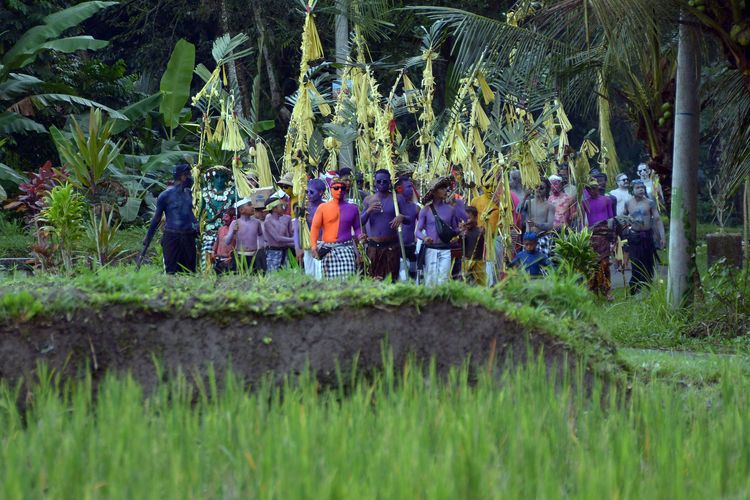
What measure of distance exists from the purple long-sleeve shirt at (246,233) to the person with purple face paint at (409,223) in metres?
1.79

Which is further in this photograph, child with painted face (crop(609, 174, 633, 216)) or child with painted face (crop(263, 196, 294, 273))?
child with painted face (crop(609, 174, 633, 216))

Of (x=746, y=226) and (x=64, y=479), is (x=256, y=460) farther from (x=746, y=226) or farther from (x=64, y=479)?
(x=746, y=226)

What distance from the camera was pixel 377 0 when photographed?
14492 mm

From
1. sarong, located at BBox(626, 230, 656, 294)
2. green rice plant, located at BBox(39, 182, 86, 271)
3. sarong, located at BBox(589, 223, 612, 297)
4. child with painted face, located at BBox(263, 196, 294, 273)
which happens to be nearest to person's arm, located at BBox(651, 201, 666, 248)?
sarong, located at BBox(626, 230, 656, 294)

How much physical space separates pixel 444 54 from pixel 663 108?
654 inches

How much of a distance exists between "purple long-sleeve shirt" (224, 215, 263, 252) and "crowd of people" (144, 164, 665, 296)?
11mm

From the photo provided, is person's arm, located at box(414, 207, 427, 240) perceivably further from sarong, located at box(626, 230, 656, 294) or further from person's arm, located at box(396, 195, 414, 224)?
sarong, located at box(626, 230, 656, 294)

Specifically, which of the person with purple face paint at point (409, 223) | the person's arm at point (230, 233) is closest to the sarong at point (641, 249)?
the person with purple face paint at point (409, 223)

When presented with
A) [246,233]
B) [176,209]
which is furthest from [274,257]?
[176,209]

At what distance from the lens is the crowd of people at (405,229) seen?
12992 mm

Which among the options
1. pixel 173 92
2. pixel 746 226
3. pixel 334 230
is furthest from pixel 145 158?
pixel 746 226

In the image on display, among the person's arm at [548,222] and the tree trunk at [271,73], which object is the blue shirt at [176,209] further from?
the tree trunk at [271,73]

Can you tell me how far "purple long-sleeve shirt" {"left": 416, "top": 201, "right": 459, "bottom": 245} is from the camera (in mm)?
13297

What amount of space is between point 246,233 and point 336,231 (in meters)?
2.23
